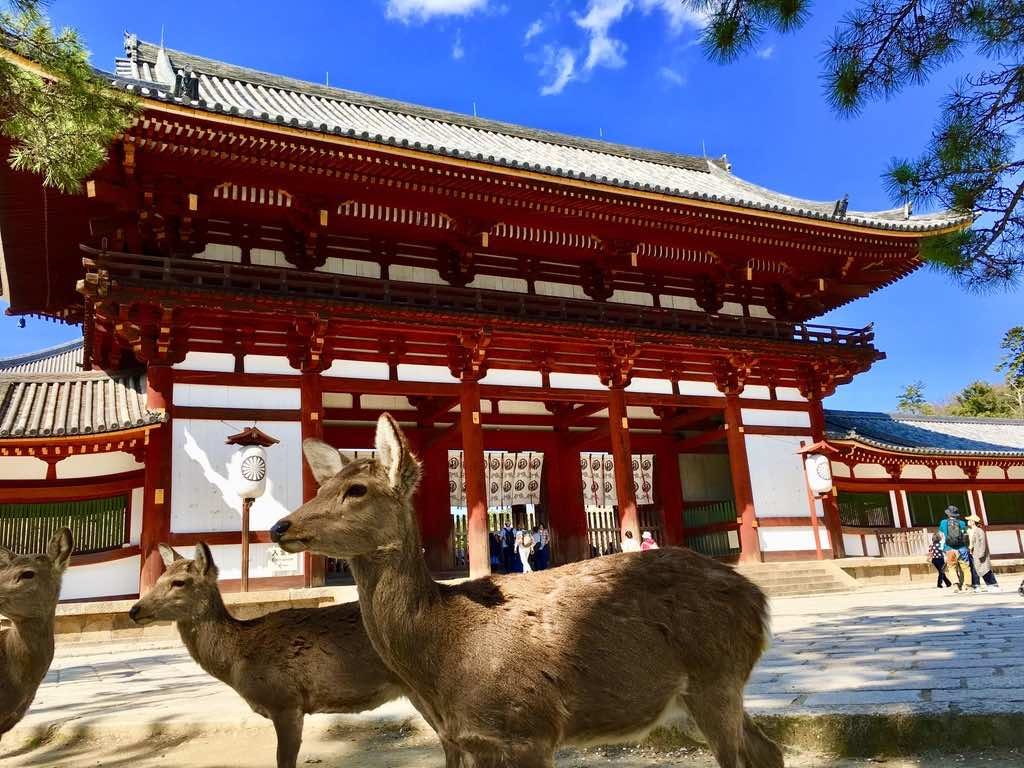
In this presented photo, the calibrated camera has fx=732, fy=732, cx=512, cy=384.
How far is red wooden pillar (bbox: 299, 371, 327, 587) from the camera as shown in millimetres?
12422

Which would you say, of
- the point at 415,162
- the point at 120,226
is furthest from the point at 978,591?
the point at 120,226

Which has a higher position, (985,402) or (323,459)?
(985,402)

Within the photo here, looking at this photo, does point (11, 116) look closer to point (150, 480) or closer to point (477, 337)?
point (150, 480)

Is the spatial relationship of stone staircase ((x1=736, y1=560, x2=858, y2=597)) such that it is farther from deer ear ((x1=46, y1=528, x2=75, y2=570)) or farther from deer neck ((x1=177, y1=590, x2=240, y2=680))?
deer ear ((x1=46, y1=528, x2=75, y2=570))

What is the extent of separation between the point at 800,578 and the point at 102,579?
13.4 m

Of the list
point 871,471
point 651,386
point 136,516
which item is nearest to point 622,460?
point 651,386

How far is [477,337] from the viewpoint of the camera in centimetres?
1427

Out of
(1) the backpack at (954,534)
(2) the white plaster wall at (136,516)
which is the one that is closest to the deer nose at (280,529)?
(2) the white plaster wall at (136,516)

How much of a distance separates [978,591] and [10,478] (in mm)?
A: 17755

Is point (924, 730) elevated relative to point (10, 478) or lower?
lower

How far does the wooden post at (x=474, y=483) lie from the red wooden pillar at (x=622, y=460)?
3.09m

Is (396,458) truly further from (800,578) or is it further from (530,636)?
(800,578)

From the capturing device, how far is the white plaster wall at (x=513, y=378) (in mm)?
15703

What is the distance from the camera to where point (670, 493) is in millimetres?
19312
